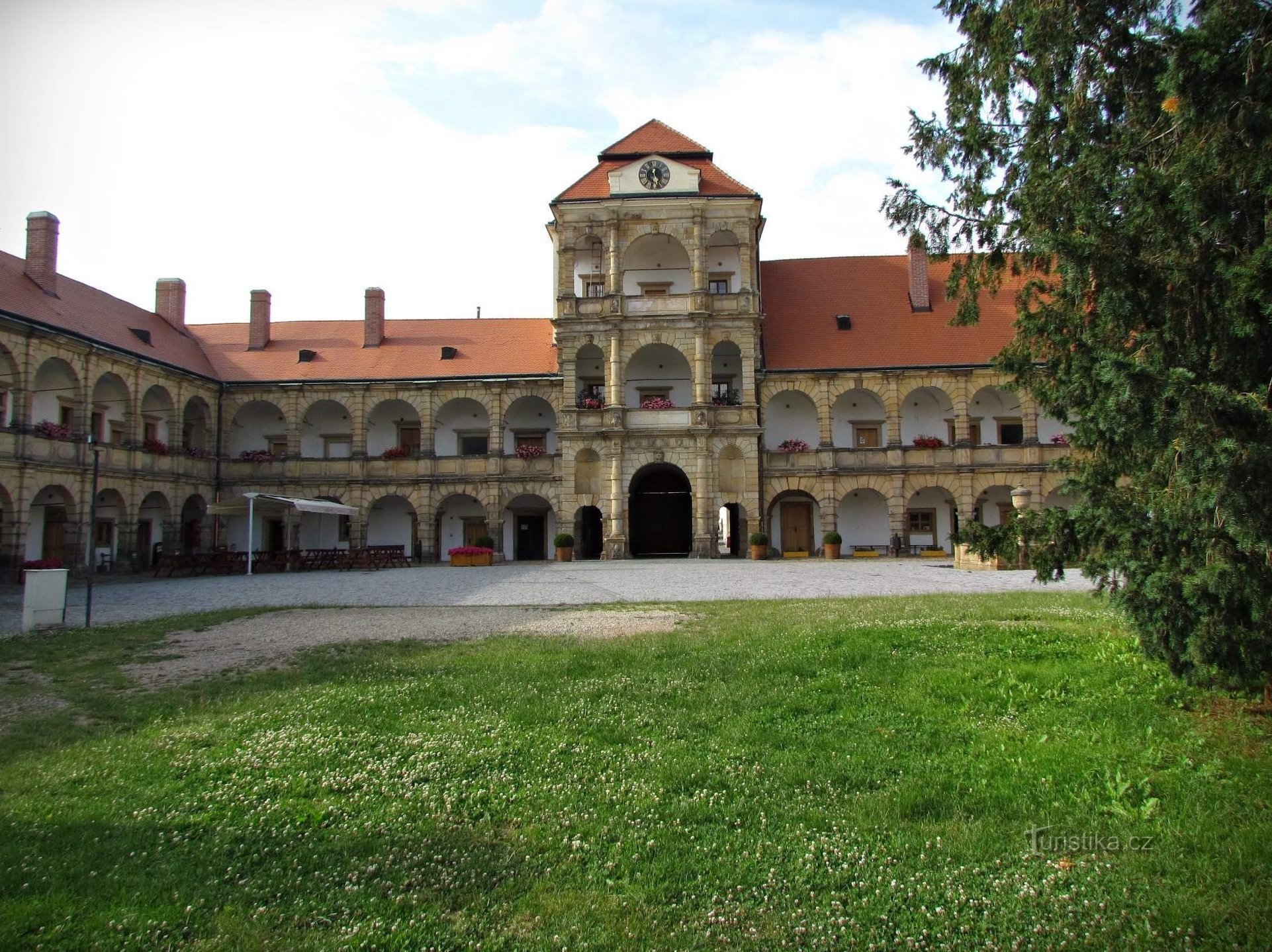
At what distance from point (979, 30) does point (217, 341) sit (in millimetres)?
37908

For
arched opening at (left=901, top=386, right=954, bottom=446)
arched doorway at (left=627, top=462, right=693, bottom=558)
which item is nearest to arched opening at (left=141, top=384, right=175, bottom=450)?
arched doorway at (left=627, top=462, right=693, bottom=558)

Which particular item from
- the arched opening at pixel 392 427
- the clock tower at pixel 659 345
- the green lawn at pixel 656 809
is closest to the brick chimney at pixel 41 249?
the arched opening at pixel 392 427

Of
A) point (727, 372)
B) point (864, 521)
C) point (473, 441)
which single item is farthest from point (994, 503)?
point (473, 441)

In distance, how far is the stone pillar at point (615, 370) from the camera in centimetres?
3406

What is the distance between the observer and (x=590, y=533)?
35875mm

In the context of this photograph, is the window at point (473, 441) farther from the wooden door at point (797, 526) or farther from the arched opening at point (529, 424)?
the wooden door at point (797, 526)

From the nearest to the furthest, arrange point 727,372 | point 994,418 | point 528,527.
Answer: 1. point 994,418
2. point 727,372
3. point 528,527

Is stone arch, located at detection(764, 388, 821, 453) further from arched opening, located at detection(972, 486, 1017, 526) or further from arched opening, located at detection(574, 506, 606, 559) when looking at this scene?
arched opening, located at detection(574, 506, 606, 559)

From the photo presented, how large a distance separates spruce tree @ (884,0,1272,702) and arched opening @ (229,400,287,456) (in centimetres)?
3546

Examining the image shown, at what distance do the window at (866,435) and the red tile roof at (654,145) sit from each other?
42.0 feet

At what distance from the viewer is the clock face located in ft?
114

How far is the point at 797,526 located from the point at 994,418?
8.81m

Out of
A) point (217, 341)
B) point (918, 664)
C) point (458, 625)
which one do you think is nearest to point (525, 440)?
point (217, 341)

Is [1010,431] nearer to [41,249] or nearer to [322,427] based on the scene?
[322,427]
